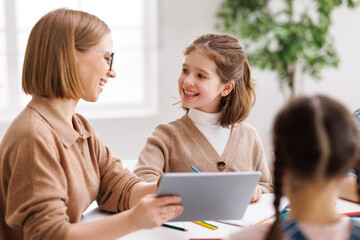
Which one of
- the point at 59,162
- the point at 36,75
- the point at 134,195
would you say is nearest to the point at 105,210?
the point at 134,195

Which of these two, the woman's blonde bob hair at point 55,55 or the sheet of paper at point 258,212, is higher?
the woman's blonde bob hair at point 55,55

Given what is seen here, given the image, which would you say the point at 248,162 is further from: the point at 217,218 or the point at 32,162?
the point at 32,162

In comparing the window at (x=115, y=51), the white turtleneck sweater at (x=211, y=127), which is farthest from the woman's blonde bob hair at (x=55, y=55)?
the window at (x=115, y=51)

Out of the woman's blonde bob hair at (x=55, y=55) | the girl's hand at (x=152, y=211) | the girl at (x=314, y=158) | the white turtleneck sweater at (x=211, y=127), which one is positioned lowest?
the girl's hand at (x=152, y=211)

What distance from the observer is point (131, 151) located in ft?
12.7

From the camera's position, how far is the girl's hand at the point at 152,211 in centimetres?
108

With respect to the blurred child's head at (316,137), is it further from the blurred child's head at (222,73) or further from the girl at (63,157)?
the blurred child's head at (222,73)

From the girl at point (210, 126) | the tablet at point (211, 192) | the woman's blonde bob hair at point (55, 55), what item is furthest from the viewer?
the girl at point (210, 126)

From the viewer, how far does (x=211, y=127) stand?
175cm

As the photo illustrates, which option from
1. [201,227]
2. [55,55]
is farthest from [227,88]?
[55,55]

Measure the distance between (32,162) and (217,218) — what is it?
0.52 m

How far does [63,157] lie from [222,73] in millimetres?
773

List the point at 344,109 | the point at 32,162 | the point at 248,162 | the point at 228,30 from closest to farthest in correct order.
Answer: the point at 344,109 < the point at 32,162 < the point at 248,162 < the point at 228,30

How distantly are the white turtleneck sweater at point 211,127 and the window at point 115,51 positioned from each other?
2.08 m
